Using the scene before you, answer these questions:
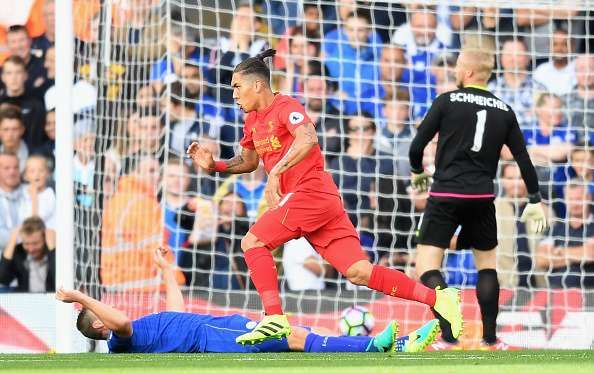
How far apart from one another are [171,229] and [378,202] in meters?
1.83

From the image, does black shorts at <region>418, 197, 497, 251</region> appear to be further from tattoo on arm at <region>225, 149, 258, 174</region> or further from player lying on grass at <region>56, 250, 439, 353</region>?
tattoo on arm at <region>225, 149, 258, 174</region>

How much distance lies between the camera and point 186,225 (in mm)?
10953

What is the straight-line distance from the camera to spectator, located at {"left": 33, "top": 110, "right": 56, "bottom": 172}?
11.3 meters

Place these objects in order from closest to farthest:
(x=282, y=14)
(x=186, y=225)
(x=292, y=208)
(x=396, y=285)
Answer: (x=292, y=208), (x=396, y=285), (x=186, y=225), (x=282, y=14)

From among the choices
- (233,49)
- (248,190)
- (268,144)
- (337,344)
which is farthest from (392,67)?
(268,144)

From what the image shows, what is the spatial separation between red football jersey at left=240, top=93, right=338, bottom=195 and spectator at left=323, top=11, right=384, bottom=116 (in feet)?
13.7

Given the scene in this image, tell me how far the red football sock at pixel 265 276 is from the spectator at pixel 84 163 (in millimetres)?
3480

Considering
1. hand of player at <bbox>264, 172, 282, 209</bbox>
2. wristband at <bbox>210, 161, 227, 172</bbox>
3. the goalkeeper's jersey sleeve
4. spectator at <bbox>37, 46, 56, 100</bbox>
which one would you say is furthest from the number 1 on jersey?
spectator at <bbox>37, 46, 56, 100</bbox>

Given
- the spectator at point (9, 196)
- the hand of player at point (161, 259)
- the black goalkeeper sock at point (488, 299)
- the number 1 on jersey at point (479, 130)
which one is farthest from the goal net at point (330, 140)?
the number 1 on jersey at point (479, 130)

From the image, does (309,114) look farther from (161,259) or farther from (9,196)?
(161,259)

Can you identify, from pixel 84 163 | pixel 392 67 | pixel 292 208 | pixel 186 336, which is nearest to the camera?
pixel 292 208

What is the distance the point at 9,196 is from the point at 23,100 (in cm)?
93

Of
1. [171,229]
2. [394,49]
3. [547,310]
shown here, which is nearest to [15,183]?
[171,229]

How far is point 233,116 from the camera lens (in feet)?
37.3
